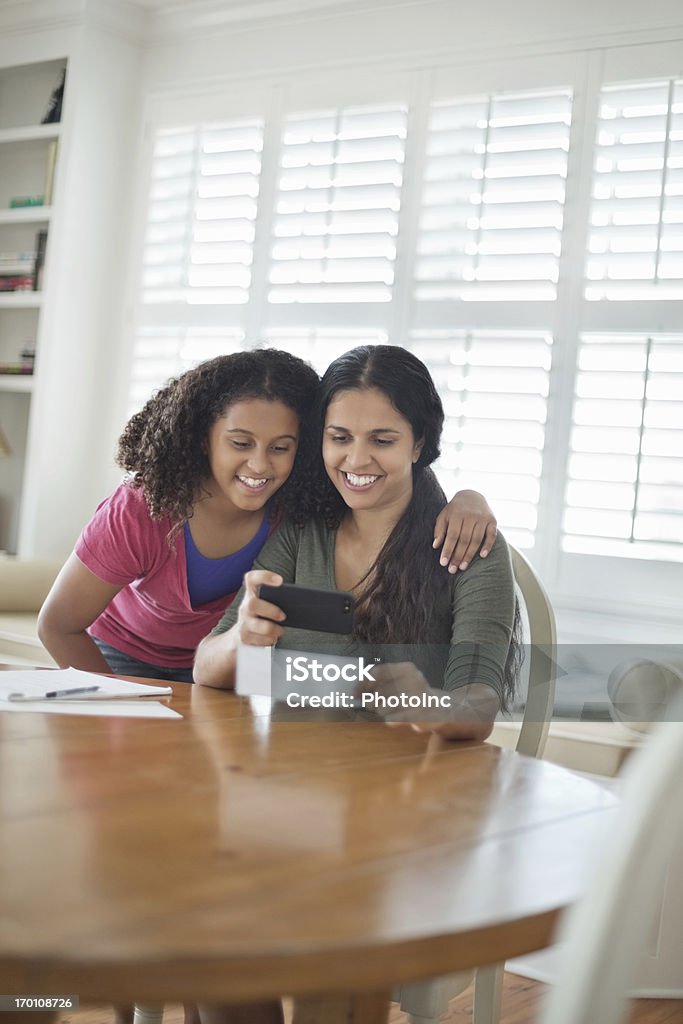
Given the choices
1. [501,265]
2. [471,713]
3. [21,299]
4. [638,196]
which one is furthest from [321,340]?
[471,713]

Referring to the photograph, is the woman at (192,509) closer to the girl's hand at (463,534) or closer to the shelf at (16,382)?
the girl's hand at (463,534)

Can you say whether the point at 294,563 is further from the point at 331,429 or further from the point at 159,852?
the point at 159,852

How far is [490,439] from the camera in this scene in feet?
11.2

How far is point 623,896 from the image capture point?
55cm

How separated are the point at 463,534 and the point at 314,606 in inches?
13.7

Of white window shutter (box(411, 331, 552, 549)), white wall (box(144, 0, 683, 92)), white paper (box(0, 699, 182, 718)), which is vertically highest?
white wall (box(144, 0, 683, 92))

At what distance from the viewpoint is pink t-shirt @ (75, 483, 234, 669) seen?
187cm

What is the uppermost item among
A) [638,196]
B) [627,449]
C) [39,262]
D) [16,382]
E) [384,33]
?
[384,33]

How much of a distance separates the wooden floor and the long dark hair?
740mm

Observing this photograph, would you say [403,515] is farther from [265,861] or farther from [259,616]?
[265,861]

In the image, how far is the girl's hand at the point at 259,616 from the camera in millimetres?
1444

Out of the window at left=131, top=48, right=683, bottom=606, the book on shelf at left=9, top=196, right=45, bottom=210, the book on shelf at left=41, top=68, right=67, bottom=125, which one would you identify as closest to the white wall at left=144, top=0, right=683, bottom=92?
the window at left=131, top=48, right=683, bottom=606

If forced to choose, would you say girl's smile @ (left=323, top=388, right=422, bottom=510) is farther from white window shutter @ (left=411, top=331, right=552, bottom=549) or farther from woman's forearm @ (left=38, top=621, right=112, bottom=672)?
white window shutter @ (left=411, top=331, right=552, bottom=549)

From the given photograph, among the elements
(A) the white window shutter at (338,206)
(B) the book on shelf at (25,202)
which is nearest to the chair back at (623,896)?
(A) the white window shutter at (338,206)
